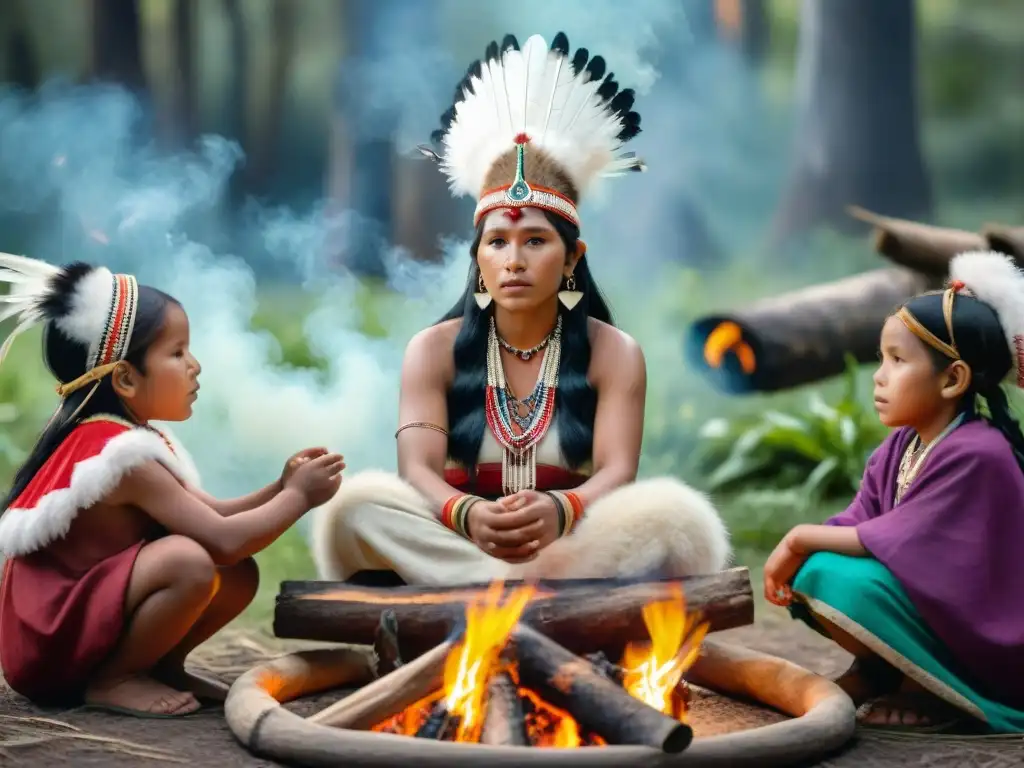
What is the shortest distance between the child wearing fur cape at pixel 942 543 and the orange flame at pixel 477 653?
661mm

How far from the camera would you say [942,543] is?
2967 mm

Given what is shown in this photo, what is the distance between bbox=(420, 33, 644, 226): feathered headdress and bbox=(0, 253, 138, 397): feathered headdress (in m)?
0.99

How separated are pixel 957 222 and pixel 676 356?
187 cm

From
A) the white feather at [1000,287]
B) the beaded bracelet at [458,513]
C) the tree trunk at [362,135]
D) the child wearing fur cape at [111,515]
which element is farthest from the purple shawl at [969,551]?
the tree trunk at [362,135]

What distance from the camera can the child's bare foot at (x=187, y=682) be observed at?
10.8 ft

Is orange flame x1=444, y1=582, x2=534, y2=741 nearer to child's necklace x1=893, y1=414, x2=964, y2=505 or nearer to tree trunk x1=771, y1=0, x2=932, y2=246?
child's necklace x1=893, y1=414, x2=964, y2=505

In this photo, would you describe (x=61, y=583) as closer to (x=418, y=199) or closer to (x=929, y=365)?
(x=929, y=365)

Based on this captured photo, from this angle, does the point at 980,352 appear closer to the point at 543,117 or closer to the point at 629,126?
the point at 629,126

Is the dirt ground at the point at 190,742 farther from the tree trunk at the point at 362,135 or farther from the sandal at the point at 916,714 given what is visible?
the tree trunk at the point at 362,135

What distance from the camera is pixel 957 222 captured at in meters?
7.63

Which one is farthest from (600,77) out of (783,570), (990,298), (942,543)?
(942,543)

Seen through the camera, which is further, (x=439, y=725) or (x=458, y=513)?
(x=458, y=513)

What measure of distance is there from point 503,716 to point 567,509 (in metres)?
0.63

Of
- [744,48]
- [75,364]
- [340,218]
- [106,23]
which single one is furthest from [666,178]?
[75,364]
